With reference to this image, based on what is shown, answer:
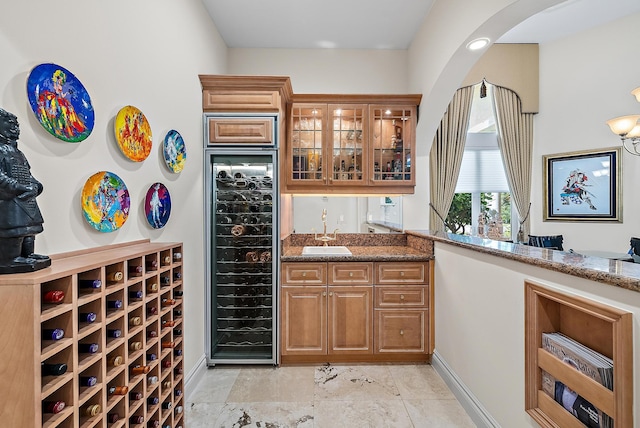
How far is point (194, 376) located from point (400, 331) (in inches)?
68.1

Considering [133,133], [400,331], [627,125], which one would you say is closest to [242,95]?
[133,133]

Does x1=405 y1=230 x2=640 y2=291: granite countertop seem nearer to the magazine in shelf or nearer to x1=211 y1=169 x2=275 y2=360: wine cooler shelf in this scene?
the magazine in shelf

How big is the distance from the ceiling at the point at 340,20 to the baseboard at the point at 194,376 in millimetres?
3008

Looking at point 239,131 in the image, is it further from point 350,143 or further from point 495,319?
point 495,319

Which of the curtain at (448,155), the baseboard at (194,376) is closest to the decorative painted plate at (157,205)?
the baseboard at (194,376)

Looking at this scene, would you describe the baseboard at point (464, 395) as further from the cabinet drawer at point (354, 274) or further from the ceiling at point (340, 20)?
the ceiling at point (340, 20)

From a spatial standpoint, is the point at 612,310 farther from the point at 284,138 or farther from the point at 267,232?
the point at 284,138

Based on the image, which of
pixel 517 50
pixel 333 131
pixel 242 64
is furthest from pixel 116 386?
pixel 517 50

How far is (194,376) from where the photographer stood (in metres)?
2.38

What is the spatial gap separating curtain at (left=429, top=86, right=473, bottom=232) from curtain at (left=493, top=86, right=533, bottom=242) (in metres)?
0.52

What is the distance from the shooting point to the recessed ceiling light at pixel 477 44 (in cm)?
217

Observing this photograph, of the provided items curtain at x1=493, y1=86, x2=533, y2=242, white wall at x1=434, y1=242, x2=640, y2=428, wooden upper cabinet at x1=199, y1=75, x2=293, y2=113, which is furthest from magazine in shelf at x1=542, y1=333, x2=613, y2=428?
curtain at x1=493, y1=86, x2=533, y2=242

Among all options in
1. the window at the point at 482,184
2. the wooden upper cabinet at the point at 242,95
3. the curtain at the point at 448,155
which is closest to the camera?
the wooden upper cabinet at the point at 242,95

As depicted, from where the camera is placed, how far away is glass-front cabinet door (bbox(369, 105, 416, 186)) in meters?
3.06
